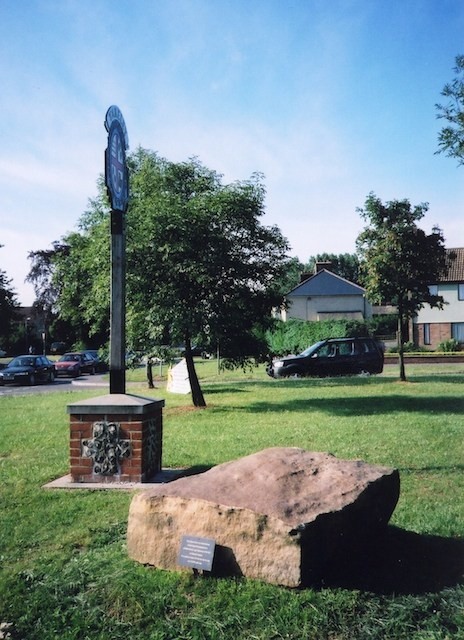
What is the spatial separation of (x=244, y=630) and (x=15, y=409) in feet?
43.4

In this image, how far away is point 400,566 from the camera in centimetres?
416

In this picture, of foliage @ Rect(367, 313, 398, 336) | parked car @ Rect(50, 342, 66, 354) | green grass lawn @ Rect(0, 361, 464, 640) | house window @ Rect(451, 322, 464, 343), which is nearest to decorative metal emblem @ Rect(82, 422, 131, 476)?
green grass lawn @ Rect(0, 361, 464, 640)

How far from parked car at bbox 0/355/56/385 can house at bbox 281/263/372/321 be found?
32.2m

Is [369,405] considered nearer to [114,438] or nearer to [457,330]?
[114,438]

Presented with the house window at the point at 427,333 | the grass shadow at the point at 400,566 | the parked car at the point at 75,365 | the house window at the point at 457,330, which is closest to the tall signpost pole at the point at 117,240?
the grass shadow at the point at 400,566

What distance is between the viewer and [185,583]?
393cm

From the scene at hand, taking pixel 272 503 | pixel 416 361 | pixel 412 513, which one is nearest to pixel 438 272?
pixel 416 361

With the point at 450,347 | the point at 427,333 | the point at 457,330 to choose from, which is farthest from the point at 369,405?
the point at 457,330

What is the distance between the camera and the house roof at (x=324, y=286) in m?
58.7

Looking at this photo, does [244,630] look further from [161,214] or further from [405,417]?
[161,214]

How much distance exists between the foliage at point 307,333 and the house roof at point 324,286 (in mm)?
17716

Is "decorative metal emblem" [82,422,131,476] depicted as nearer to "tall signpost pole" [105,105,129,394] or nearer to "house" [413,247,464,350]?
"tall signpost pole" [105,105,129,394]

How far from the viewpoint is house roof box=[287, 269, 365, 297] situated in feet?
193

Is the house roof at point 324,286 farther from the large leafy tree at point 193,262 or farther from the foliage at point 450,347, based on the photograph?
the large leafy tree at point 193,262
